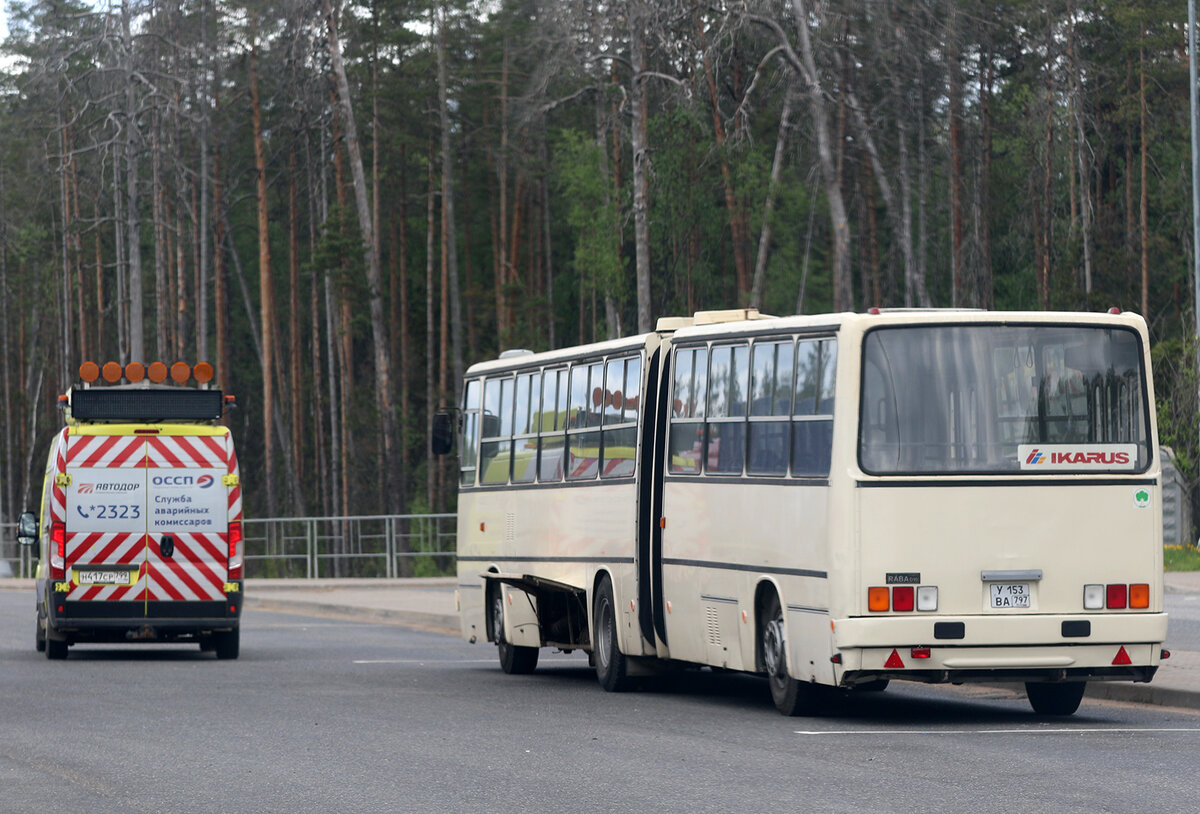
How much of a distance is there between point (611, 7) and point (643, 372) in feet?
71.7

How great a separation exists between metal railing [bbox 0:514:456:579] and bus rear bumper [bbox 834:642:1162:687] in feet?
87.6

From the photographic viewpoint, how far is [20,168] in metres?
79.7

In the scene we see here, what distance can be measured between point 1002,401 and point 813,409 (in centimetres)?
130

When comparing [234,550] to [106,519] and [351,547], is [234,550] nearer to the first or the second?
[106,519]

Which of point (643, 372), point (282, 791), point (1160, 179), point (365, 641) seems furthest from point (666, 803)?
point (1160, 179)

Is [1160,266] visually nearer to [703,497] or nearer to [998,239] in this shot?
[998,239]

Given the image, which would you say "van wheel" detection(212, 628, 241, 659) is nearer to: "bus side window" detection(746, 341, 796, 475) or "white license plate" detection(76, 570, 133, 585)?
"white license plate" detection(76, 570, 133, 585)

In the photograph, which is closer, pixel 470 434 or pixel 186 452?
pixel 470 434

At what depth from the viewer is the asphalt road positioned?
10492 mm

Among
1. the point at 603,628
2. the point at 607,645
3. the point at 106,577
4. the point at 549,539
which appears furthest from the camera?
the point at 106,577

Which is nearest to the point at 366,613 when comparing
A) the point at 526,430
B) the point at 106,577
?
the point at 106,577

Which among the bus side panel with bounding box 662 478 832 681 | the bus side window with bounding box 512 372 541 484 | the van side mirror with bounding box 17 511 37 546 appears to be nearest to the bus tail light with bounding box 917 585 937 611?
the bus side panel with bounding box 662 478 832 681

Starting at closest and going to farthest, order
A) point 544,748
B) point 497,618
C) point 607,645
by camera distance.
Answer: point 544,748 < point 607,645 < point 497,618

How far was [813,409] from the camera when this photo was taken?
1462 centimetres
